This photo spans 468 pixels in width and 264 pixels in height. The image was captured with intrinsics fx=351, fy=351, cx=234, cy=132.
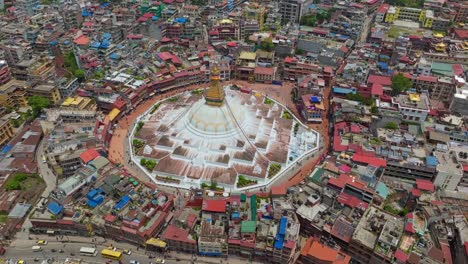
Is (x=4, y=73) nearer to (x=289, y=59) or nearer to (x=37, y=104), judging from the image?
(x=37, y=104)

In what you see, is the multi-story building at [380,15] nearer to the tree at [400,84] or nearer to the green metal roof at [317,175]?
the tree at [400,84]

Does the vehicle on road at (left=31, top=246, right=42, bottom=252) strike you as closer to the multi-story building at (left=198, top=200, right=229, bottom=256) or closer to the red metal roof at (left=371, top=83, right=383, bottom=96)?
the multi-story building at (left=198, top=200, right=229, bottom=256)

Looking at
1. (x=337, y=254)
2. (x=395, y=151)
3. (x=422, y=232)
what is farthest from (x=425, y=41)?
(x=337, y=254)

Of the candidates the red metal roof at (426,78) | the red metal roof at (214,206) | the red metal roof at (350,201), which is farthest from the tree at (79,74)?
the red metal roof at (426,78)

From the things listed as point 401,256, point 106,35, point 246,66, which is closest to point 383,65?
point 246,66

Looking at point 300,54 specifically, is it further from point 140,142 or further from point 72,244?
point 72,244

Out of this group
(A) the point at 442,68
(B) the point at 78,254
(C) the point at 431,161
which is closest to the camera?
(B) the point at 78,254
